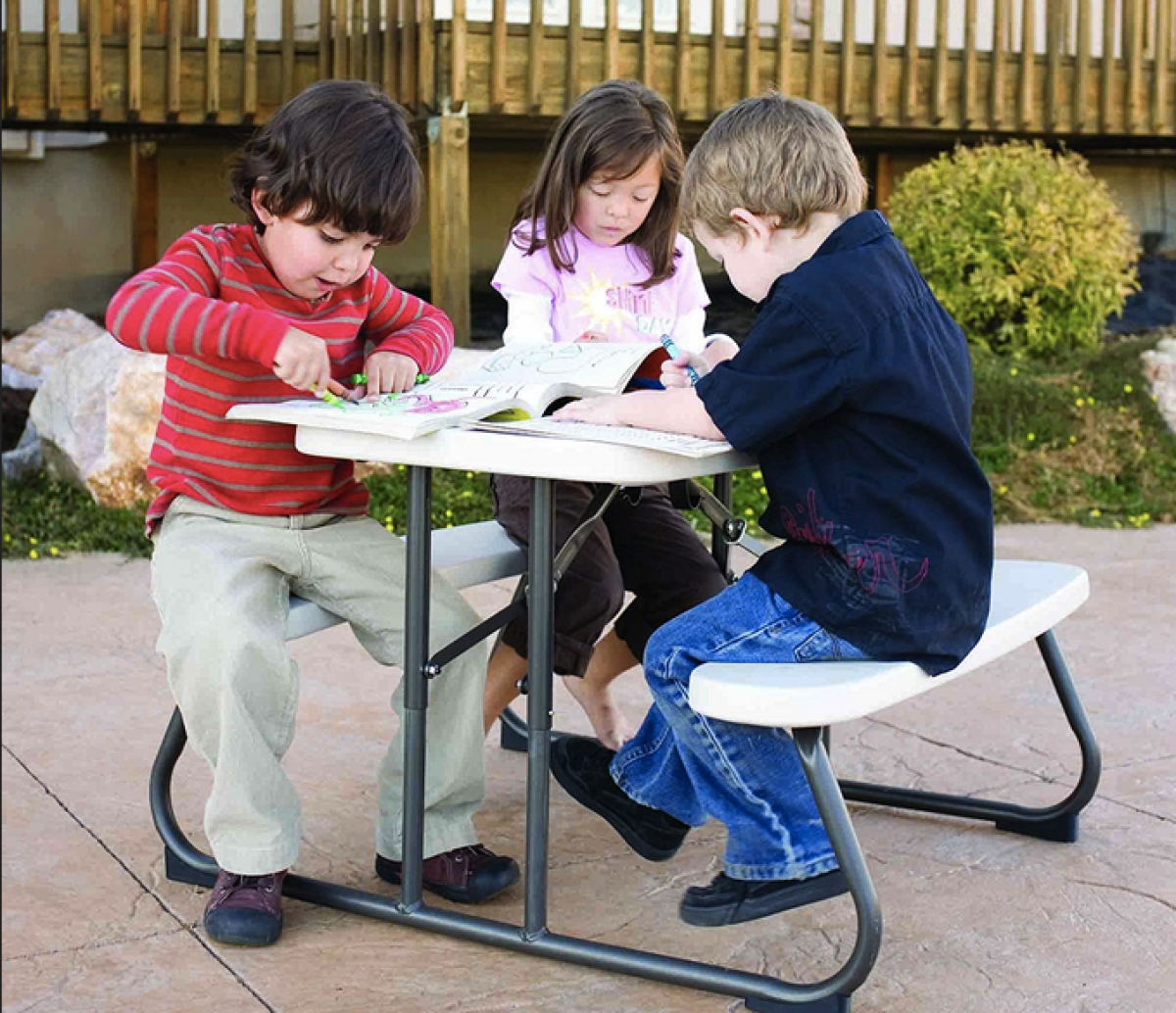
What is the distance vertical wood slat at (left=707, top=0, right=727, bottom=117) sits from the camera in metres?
7.61

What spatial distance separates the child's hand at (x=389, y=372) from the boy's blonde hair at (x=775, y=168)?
56 cm

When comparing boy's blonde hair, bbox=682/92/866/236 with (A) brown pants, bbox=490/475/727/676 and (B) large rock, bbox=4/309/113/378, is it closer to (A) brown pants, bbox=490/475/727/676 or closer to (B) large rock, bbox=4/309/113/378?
(A) brown pants, bbox=490/475/727/676

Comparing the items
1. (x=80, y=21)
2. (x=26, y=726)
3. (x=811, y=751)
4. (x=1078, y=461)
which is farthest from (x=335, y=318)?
(x=80, y=21)

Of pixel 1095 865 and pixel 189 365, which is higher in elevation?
pixel 189 365

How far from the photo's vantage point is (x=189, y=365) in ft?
8.50

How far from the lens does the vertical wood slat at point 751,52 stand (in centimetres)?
769

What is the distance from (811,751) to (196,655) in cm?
88

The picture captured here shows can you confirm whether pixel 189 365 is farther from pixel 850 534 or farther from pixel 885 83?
pixel 885 83

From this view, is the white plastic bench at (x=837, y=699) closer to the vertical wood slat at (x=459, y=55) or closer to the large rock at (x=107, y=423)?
the large rock at (x=107, y=423)

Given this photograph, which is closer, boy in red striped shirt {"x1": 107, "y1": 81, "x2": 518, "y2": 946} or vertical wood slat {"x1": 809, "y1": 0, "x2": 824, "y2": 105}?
boy in red striped shirt {"x1": 107, "y1": 81, "x2": 518, "y2": 946}

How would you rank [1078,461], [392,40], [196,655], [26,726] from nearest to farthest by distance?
[196,655]
[26,726]
[1078,461]
[392,40]

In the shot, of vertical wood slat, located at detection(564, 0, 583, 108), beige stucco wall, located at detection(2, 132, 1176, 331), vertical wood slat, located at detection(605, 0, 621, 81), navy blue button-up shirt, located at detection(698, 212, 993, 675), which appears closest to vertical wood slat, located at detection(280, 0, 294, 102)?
vertical wood slat, located at detection(564, 0, 583, 108)

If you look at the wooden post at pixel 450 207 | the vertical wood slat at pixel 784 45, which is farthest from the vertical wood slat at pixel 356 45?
the vertical wood slat at pixel 784 45

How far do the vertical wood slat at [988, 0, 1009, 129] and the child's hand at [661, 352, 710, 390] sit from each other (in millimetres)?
6238
